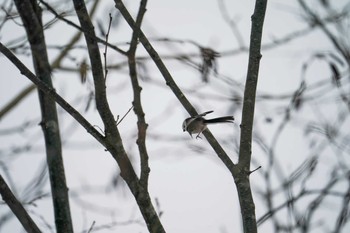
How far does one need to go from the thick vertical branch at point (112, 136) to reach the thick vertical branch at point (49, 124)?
67 centimetres

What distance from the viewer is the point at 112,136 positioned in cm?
224

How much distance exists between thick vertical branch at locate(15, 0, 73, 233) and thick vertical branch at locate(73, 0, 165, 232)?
2.18 ft

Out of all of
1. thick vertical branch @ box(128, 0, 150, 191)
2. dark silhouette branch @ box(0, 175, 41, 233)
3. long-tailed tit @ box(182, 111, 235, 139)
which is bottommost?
dark silhouette branch @ box(0, 175, 41, 233)

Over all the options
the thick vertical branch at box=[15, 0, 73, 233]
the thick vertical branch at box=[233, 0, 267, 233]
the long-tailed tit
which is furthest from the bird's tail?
the thick vertical branch at box=[15, 0, 73, 233]

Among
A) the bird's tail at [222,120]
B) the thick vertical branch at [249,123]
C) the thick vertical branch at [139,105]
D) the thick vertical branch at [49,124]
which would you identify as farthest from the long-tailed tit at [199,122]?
the thick vertical branch at [49,124]

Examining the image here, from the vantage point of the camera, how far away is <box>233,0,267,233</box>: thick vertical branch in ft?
7.74

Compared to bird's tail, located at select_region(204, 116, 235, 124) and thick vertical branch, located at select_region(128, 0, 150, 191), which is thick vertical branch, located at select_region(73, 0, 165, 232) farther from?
bird's tail, located at select_region(204, 116, 235, 124)

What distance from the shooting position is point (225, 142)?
9.29 feet

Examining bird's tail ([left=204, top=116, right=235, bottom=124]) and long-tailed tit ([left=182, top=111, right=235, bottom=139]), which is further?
bird's tail ([left=204, top=116, right=235, bottom=124])

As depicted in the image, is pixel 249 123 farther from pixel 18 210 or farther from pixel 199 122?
pixel 18 210

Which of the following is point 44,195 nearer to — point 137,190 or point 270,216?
point 137,190

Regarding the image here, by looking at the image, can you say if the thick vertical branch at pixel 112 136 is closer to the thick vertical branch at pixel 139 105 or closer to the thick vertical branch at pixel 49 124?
the thick vertical branch at pixel 139 105

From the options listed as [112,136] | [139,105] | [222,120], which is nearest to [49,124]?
[112,136]

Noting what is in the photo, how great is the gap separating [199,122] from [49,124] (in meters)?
1.05
